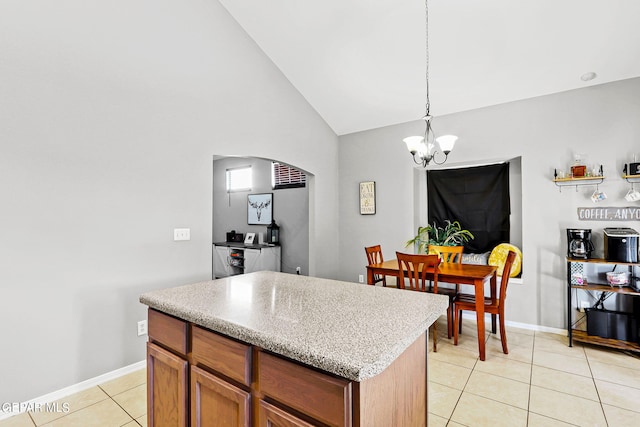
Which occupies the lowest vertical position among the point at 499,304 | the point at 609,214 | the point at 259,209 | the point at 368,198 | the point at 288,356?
the point at 499,304

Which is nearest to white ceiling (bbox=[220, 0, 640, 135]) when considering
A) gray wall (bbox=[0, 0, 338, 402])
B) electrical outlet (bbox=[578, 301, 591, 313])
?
gray wall (bbox=[0, 0, 338, 402])

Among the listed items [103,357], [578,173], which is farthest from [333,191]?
[103,357]

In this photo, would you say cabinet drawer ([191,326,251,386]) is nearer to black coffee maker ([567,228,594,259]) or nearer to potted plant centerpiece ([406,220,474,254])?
potted plant centerpiece ([406,220,474,254])

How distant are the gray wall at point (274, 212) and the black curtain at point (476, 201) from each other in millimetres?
2066

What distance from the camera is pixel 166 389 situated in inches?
57.9

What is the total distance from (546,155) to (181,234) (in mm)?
3966

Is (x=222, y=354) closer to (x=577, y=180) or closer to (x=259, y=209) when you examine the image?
(x=577, y=180)

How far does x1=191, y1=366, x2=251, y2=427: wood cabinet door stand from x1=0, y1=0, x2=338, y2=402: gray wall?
163 cm

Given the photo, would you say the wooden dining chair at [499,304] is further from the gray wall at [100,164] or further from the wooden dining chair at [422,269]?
the gray wall at [100,164]

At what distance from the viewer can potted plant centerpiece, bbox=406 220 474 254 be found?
163 inches

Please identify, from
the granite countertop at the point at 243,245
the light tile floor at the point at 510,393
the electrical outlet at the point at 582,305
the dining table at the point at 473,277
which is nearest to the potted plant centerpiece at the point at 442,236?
the dining table at the point at 473,277

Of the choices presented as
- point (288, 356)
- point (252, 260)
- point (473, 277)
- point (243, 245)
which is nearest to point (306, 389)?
point (288, 356)

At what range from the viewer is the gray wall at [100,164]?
2100mm

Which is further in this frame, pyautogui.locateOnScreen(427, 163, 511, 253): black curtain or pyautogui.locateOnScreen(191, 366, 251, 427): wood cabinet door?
pyautogui.locateOnScreen(427, 163, 511, 253): black curtain
